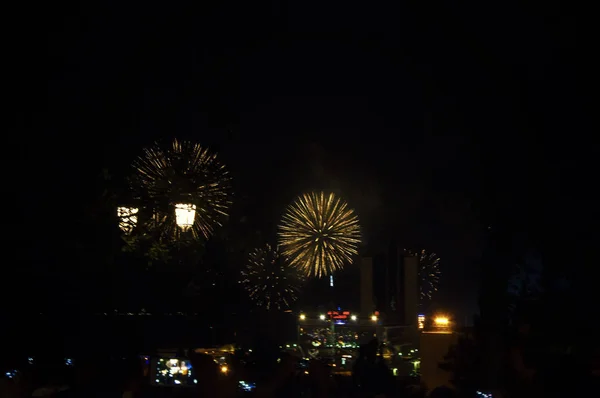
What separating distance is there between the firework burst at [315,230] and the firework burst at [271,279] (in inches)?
15.3

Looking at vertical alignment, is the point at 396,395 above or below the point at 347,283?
below

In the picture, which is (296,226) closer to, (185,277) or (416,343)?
(416,343)

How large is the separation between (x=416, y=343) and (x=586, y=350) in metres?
11.7

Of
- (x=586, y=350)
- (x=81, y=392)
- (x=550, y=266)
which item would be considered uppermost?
(x=550, y=266)

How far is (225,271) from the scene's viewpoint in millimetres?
14742

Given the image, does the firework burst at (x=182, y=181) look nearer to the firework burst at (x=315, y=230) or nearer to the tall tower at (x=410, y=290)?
the firework burst at (x=315, y=230)

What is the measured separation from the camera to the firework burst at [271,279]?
2417 centimetres

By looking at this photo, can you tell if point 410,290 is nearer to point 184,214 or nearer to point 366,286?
point 366,286

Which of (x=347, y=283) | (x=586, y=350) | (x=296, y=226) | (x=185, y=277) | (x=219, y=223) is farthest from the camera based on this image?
(x=347, y=283)

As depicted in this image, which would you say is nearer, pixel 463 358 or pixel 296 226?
pixel 463 358

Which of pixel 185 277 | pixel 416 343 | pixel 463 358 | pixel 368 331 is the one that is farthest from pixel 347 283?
pixel 463 358

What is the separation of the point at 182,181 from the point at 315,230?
14727 millimetres

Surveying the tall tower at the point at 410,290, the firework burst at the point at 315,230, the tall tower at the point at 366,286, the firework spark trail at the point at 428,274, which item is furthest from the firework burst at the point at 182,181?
the firework spark trail at the point at 428,274

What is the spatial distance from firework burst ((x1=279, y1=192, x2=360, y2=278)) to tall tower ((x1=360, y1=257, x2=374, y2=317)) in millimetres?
966
